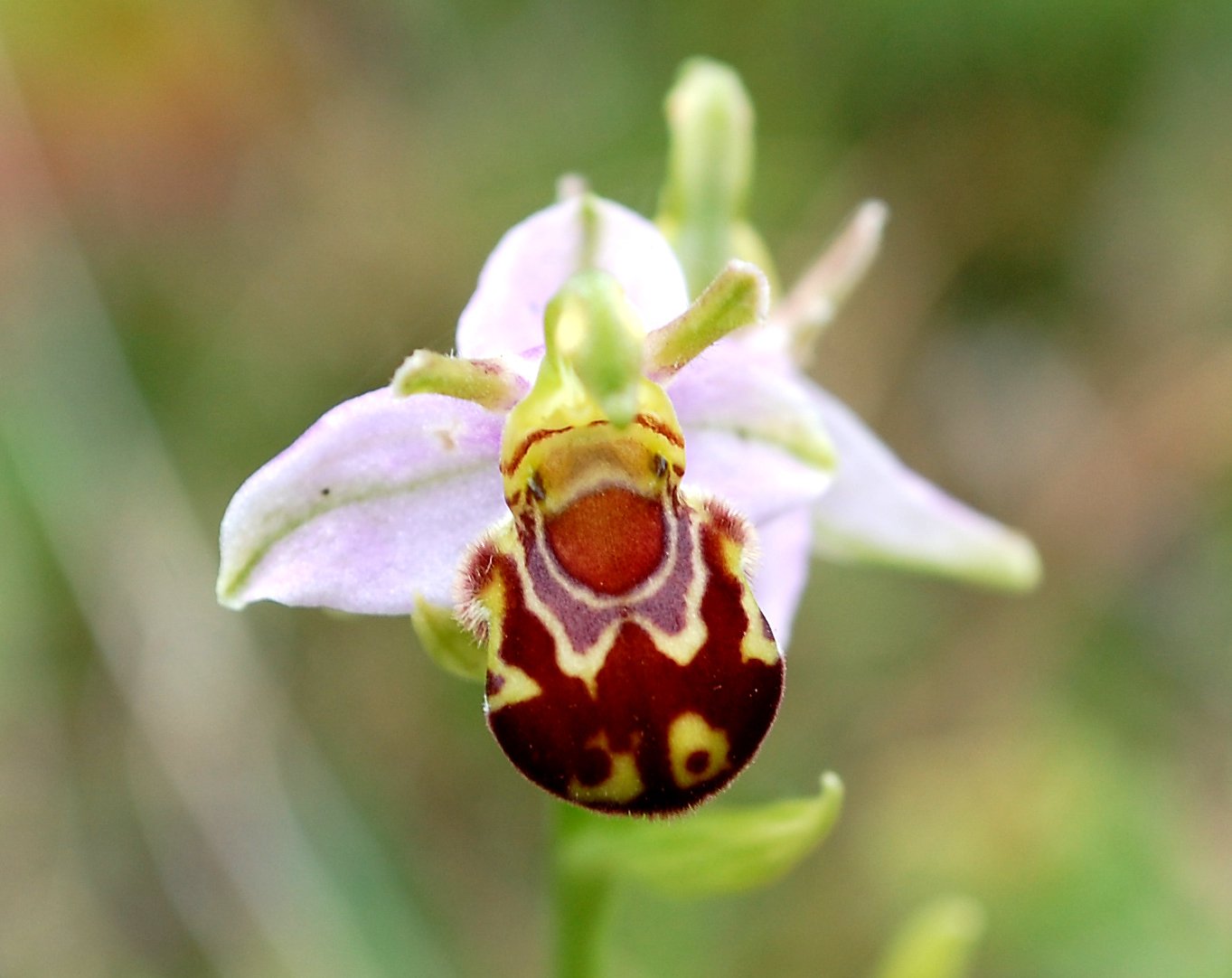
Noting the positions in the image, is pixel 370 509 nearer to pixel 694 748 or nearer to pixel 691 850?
pixel 694 748

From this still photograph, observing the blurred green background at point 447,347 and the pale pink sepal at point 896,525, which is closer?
the pale pink sepal at point 896,525

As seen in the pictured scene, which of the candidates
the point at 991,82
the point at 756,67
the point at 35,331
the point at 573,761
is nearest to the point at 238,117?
the point at 35,331

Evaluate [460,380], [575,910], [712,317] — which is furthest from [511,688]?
[575,910]

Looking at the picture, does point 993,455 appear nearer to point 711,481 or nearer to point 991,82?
point 991,82

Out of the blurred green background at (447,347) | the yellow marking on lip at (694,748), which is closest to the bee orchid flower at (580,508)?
the yellow marking on lip at (694,748)

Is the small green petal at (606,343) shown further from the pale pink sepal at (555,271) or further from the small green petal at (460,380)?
the pale pink sepal at (555,271)

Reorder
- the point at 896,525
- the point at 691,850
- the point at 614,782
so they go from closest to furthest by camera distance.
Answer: the point at 614,782 < the point at 691,850 < the point at 896,525
